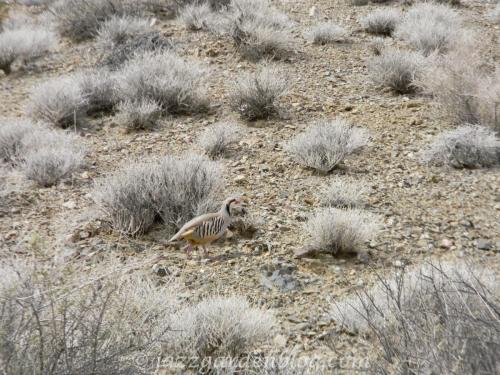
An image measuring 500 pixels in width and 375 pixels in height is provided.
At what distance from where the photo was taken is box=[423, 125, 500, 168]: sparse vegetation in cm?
519

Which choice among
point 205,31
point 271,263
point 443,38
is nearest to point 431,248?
point 271,263

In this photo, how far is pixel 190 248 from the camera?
13.4ft

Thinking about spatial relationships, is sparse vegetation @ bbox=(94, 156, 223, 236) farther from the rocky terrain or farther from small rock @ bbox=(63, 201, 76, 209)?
small rock @ bbox=(63, 201, 76, 209)

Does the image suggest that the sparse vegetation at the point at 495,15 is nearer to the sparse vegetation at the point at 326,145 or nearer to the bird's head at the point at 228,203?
the sparse vegetation at the point at 326,145

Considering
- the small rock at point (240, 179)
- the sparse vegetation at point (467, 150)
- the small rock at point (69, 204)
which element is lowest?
the small rock at point (69, 204)

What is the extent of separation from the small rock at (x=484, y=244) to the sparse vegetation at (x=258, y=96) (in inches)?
132

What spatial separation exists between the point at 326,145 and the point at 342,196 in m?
0.86

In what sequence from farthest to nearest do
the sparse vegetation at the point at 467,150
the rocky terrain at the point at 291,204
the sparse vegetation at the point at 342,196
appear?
the sparse vegetation at the point at 467,150 → the sparse vegetation at the point at 342,196 → the rocky terrain at the point at 291,204

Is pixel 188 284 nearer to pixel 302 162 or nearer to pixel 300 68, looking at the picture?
pixel 302 162

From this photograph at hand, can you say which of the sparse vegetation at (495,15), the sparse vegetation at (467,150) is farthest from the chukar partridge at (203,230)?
the sparse vegetation at (495,15)

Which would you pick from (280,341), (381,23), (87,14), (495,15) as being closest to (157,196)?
(280,341)

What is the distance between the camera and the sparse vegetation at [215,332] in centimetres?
284

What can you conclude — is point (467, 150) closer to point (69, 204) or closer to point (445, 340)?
point (445, 340)

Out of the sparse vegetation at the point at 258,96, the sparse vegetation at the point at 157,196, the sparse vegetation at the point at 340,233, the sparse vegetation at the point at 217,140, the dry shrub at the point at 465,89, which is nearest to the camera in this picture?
the sparse vegetation at the point at 340,233
